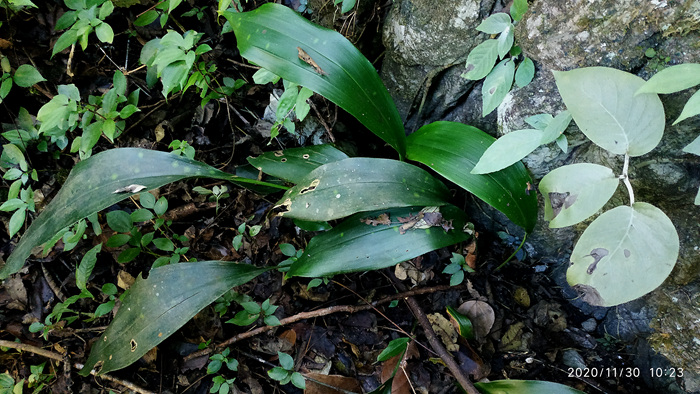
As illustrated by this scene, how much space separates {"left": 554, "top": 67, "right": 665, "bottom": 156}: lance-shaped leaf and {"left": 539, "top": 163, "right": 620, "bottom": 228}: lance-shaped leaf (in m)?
0.05

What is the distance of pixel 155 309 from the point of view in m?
0.94

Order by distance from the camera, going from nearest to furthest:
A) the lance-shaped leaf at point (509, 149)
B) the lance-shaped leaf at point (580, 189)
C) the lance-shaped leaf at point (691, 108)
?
the lance-shaped leaf at point (691, 108) → the lance-shaped leaf at point (580, 189) → the lance-shaped leaf at point (509, 149)

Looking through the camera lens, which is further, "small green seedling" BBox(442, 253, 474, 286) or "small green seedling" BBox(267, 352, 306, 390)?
"small green seedling" BBox(442, 253, 474, 286)

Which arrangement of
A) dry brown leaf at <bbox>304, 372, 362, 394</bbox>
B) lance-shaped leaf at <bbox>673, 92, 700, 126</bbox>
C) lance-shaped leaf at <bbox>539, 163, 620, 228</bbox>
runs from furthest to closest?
dry brown leaf at <bbox>304, 372, 362, 394</bbox>
lance-shaped leaf at <bbox>539, 163, 620, 228</bbox>
lance-shaped leaf at <bbox>673, 92, 700, 126</bbox>

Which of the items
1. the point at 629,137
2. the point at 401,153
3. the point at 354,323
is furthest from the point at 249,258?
the point at 629,137

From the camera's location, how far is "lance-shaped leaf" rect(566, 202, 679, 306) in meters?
0.64

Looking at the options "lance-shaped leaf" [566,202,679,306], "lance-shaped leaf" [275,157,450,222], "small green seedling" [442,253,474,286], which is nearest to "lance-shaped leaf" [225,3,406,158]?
"lance-shaped leaf" [275,157,450,222]

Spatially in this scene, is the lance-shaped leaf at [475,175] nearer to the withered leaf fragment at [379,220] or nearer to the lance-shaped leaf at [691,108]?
the withered leaf fragment at [379,220]

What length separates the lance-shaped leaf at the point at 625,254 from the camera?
2.10 ft

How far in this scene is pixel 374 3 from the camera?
1.21 m

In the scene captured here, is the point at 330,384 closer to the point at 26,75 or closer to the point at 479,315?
the point at 479,315

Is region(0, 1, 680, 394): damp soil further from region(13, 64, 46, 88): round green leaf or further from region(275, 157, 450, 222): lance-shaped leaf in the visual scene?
region(275, 157, 450, 222): lance-shaped leaf

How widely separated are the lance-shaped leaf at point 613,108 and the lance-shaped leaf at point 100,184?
2.75 feet

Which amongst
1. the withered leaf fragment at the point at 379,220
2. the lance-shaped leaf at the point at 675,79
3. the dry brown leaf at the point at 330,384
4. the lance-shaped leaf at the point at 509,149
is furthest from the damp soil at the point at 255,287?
the lance-shaped leaf at the point at 675,79
